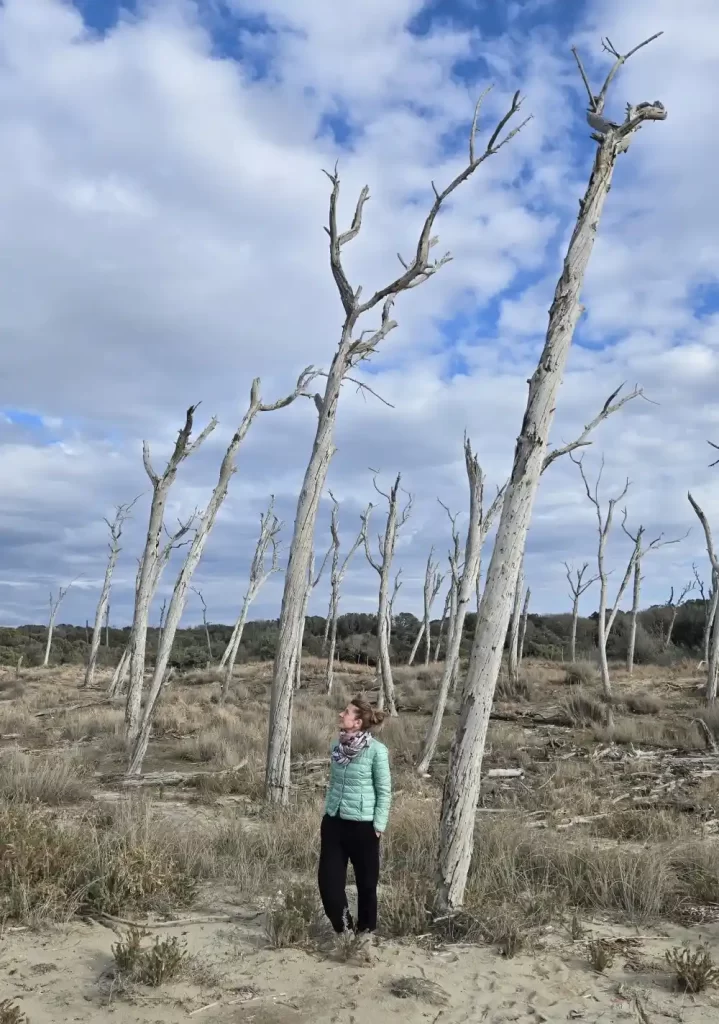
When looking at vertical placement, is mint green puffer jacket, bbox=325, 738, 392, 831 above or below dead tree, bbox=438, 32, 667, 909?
below

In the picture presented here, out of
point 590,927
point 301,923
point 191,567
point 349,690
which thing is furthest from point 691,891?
point 349,690

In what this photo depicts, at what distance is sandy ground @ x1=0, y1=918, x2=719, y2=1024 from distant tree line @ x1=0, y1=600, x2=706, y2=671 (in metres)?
31.3

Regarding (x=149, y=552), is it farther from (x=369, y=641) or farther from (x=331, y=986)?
(x=369, y=641)

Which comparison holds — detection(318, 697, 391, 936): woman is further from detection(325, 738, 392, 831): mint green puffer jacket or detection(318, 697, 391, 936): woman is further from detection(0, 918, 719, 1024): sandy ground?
detection(0, 918, 719, 1024): sandy ground

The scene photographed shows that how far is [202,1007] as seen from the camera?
412 cm

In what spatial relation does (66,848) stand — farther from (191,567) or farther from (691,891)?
(191,567)

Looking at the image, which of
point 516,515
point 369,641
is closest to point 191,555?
point 516,515

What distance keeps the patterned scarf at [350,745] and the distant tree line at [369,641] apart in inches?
1238

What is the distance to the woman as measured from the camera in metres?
4.82

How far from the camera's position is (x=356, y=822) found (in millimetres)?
4863

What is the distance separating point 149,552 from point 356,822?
10.8m

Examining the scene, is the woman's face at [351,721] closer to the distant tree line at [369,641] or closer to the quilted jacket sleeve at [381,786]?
the quilted jacket sleeve at [381,786]

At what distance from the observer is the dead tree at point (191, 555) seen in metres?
11.6

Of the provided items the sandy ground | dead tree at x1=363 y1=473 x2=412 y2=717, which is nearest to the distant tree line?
dead tree at x1=363 y1=473 x2=412 y2=717
